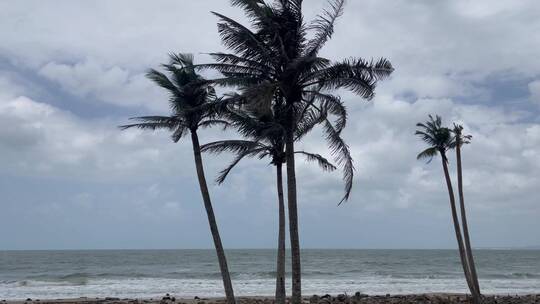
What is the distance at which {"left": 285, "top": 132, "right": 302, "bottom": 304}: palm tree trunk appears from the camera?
14.8 m

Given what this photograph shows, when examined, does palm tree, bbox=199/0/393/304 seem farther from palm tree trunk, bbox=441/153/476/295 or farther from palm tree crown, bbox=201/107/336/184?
palm tree trunk, bbox=441/153/476/295

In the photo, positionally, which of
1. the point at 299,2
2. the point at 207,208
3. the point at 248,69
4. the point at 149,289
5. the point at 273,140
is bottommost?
the point at 149,289

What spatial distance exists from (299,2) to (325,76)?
1.91 m

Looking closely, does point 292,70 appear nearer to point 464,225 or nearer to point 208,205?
point 208,205

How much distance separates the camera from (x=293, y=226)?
1517 cm

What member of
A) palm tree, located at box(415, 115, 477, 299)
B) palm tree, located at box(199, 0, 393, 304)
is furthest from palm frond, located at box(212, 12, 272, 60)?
palm tree, located at box(415, 115, 477, 299)

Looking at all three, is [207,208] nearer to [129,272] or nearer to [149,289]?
[149,289]

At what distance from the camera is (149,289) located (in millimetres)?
41312

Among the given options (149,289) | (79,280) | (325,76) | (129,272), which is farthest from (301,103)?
(129,272)

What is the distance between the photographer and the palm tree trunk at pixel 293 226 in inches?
584

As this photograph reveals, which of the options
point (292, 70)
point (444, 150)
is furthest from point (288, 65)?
point (444, 150)

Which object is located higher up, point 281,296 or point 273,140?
point 273,140

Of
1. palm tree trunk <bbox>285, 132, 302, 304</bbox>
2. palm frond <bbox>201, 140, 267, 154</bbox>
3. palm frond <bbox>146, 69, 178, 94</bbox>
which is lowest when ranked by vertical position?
palm tree trunk <bbox>285, 132, 302, 304</bbox>

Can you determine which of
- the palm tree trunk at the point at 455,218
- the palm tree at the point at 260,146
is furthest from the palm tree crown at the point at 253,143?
the palm tree trunk at the point at 455,218
